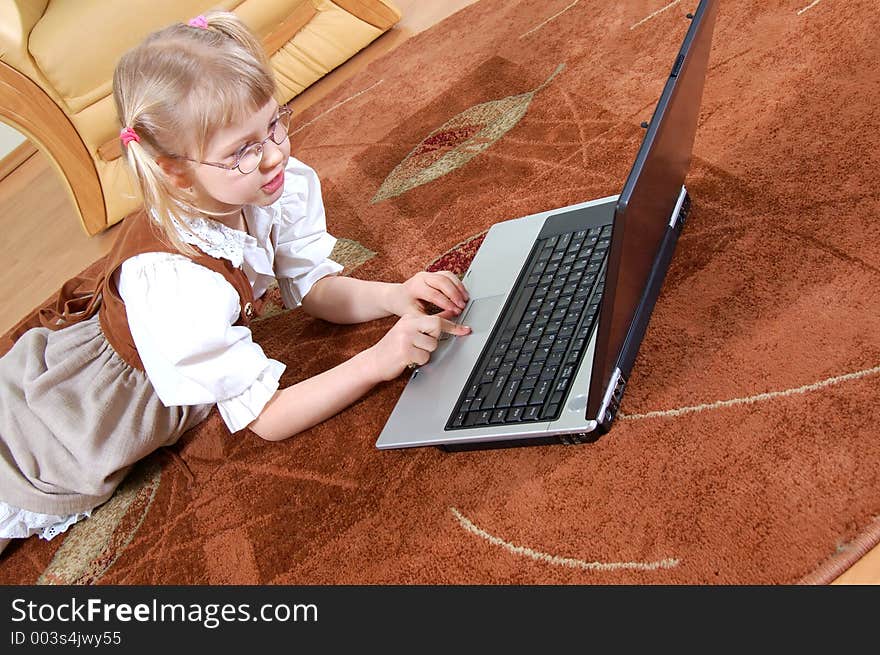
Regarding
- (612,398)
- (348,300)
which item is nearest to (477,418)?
(612,398)

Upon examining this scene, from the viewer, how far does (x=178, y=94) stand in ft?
2.98

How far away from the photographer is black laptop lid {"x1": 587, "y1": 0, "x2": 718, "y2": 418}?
0.68 metres

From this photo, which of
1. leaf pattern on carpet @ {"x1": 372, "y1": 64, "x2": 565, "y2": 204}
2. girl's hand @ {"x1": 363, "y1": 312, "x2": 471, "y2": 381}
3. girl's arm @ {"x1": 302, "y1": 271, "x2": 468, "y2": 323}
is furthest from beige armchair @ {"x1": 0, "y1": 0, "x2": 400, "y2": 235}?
girl's hand @ {"x1": 363, "y1": 312, "x2": 471, "y2": 381}

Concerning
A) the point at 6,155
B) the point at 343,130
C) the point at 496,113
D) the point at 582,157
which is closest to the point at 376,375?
the point at 582,157

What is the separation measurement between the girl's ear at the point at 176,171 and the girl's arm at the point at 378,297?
301 millimetres

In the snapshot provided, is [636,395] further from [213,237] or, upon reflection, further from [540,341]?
[213,237]

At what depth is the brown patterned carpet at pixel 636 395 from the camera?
81 centimetres

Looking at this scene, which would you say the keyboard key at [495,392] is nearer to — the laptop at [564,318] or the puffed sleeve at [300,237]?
the laptop at [564,318]

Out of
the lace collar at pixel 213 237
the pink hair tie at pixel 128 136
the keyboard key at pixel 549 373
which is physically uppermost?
the pink hair tie at pixel 128 136

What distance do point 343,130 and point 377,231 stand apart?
1.51 feet

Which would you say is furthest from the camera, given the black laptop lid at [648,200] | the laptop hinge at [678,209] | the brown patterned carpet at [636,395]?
the laptop hinge at [678,209]

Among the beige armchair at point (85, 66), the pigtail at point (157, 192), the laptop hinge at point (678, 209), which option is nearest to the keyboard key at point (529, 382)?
the laptop hinge at point (678, 209)
